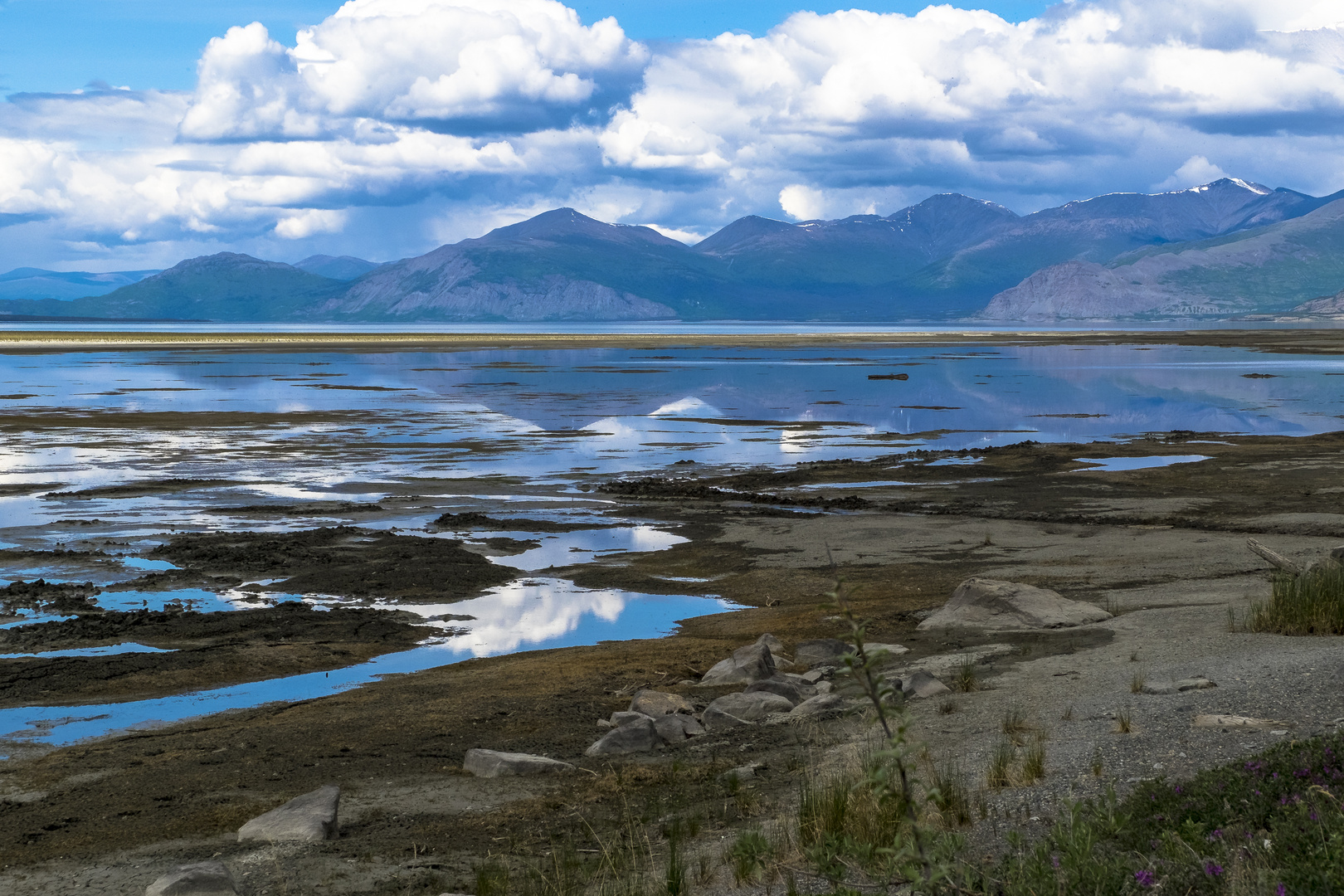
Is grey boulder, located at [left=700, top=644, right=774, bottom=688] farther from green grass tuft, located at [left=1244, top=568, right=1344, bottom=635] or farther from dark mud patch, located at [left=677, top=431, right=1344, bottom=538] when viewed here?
dark mud patch, located at [left=677, top=431, right=1344, bottom=538]

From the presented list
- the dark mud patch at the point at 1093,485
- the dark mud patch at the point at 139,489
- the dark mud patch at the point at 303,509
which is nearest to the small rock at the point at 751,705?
the dark mud patch at the point at 1093,485

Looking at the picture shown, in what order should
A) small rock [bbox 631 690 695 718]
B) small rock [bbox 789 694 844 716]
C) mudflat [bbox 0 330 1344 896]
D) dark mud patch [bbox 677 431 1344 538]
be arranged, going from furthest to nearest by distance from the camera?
dark mud patch [bbox 677 431 1344 538] < small rock [bbox 631 690 695 718] < small rock [bbox 789 694 844 716] < mudflat [bbox 0 330 1344 896]

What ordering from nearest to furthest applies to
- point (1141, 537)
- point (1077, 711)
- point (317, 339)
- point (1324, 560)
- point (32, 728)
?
1. point (1077, 711)
2. point (32, 728)
3. point (1324, 560)
4. point (1141, 537)
5. point (317, 339)

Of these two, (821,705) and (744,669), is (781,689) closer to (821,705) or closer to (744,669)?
(821,705)

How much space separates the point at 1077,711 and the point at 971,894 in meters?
4.98

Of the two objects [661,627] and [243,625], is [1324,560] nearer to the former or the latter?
[661,627]

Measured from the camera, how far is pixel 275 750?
11.2 meters

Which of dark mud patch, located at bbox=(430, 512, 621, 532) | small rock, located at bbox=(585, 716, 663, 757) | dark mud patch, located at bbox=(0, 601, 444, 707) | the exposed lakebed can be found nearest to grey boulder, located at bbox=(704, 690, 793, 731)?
small rock, located at bbox=(585, 716, 663, 757)

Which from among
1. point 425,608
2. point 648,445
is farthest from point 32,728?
point 648,445

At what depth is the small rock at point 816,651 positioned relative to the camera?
549 inches

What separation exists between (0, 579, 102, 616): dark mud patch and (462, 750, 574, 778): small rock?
9.30 meters

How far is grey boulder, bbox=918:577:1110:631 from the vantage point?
48.1 ft

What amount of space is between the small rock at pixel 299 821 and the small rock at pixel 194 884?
3.77ft

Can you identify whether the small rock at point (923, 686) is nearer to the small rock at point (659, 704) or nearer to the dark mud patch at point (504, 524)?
the small rock at point (659, 704)
